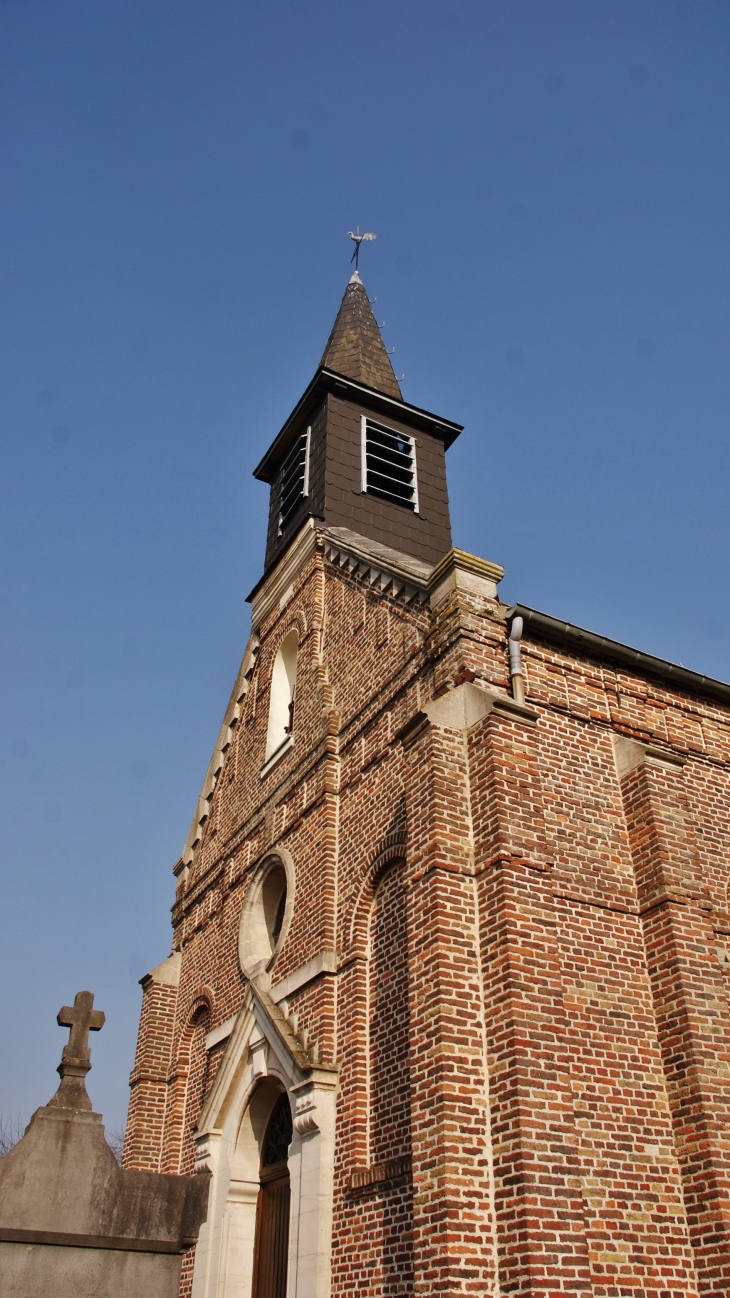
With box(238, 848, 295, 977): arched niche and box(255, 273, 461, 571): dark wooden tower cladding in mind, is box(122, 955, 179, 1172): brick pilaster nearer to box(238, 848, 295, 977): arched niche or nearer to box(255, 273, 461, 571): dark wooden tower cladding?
box(238, 848, 295, 977): arched niche

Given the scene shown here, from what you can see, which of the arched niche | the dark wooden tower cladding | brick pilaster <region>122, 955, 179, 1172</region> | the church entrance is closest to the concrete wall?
the church entrance

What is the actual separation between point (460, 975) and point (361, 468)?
10398mm

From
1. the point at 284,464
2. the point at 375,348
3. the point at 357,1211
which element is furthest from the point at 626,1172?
the point at 375,348

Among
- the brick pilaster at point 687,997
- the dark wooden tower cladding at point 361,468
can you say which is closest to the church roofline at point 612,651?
the brick pilaster at point 687,997

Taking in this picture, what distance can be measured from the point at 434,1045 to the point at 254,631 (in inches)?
389

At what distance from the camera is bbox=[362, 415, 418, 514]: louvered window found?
54.3 ft

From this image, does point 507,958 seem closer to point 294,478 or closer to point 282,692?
point 282,692

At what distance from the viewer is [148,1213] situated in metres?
7.21

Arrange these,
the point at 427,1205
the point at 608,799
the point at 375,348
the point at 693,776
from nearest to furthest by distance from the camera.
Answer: the point at 427,1205, the point at 608,799, the point at 693,776, the point at 375,348

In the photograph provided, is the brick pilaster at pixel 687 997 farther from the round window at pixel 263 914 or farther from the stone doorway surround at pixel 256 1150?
the round window at pixel 263 914

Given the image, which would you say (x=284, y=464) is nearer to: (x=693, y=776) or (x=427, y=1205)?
(x=693, y=776)

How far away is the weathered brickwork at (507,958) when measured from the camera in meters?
6.85

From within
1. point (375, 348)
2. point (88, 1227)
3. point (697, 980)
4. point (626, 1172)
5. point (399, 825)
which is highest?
point (375, 348)

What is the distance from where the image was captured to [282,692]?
49.0 feet
